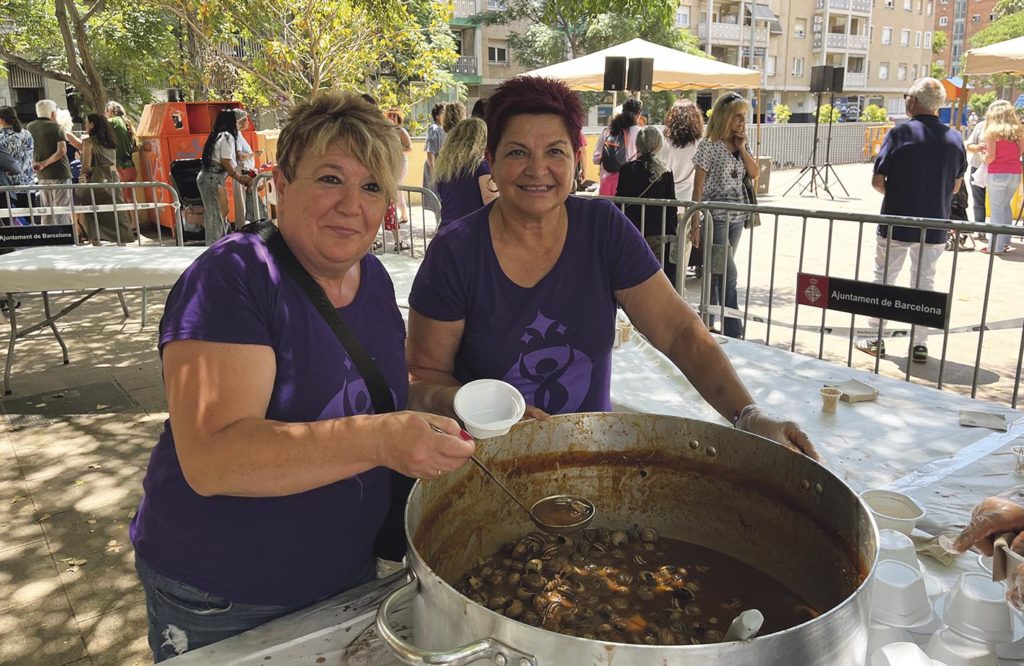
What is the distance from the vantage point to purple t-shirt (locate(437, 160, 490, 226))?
5746 mm

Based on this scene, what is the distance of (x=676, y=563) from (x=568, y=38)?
43.0 meters

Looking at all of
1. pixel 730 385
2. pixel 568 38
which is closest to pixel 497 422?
pixel 730 385

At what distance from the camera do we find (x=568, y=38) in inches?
Result: 1624

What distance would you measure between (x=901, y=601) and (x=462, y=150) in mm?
4821

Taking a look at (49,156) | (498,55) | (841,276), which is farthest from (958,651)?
(498,55)

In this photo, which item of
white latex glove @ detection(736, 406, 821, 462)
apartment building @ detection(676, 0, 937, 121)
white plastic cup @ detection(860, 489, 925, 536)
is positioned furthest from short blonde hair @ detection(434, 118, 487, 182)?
apartment building @ detection(676, 0, 937, 121)

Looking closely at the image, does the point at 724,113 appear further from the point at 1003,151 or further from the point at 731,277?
the point at 1003,151

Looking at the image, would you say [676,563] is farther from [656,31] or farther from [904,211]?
[656,31]

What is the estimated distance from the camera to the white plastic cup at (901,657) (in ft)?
3.77

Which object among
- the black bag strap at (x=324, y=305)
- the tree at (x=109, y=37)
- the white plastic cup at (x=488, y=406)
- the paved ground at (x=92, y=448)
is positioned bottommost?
the paved ground at (x=92, y=448)

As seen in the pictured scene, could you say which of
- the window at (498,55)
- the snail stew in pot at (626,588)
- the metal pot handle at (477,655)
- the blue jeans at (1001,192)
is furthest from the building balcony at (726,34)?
the metal pot handle at (477,655)

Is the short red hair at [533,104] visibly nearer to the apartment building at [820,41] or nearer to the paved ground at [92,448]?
the paved ground at [92,448]

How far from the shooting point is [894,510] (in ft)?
6.10

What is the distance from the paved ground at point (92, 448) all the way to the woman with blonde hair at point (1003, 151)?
1.44 m
